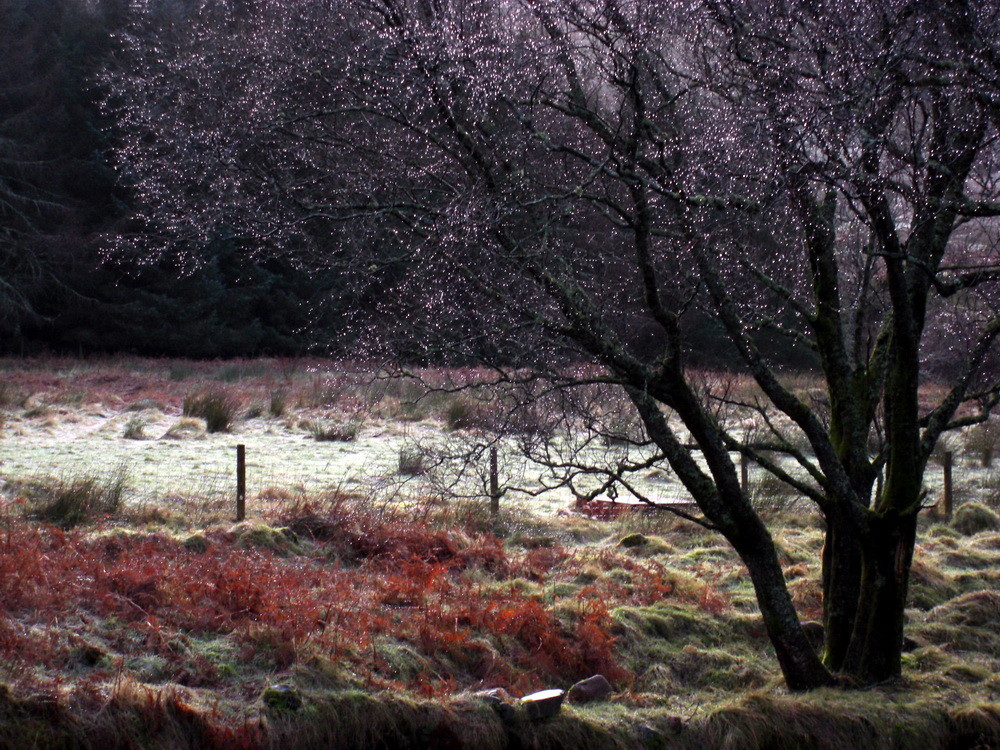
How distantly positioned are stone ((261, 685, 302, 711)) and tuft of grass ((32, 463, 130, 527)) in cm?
336

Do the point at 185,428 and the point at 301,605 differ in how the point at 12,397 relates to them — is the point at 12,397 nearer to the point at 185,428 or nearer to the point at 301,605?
the point at 185,428

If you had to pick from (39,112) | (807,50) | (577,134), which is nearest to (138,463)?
(577,134)

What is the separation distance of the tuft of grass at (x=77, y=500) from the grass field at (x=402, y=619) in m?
0.02

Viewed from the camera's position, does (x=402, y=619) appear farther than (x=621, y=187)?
Yes

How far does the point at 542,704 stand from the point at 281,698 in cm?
153

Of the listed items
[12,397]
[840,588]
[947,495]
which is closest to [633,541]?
[840,588]

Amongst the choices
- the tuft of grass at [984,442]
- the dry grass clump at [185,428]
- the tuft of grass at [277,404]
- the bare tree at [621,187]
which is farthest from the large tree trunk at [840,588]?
the tuft of grass at [277,404]

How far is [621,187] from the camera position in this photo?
19.7 feet

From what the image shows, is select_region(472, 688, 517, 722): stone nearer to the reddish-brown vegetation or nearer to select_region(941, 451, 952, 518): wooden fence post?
the reddish-brown vegetation

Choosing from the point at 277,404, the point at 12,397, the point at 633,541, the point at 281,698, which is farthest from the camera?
the point at 277,404

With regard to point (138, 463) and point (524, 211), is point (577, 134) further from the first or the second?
point (138, 463)

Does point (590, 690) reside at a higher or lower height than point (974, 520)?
lower

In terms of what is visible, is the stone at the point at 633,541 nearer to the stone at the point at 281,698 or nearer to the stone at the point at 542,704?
the stone at the point at 542,704

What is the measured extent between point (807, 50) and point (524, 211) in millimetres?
1639
